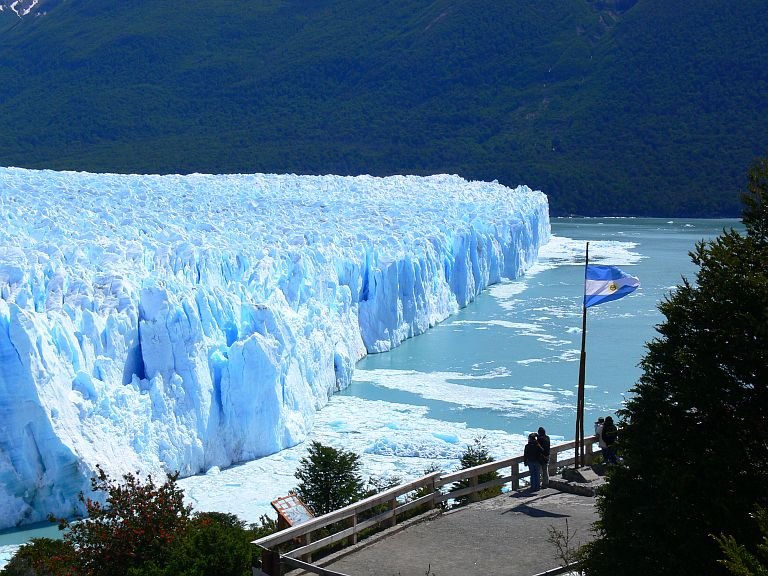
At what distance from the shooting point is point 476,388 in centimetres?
1644

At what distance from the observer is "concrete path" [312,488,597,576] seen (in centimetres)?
609

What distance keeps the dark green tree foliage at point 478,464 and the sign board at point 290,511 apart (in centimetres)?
117

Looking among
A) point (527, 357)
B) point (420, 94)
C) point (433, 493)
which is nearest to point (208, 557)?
point (433, 493)

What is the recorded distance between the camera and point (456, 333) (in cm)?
2117

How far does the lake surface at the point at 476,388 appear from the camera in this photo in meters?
11.9

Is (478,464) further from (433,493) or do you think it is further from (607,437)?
(433,493)

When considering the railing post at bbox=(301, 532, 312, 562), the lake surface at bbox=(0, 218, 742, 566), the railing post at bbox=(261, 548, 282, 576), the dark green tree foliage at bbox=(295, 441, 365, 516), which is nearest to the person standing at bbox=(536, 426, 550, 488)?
the dark green tree foliage at bbox=(295, 441, 365, 516)

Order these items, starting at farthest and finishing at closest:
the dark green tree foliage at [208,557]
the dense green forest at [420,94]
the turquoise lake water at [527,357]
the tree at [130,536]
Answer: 1. the dense green forest at [420,94]
2. the turquoise lake water at [527,357]
3. the tree at [130,536]
4. the dark green tree foliage at [208,557]

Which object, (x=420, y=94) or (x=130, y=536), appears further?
(x=420, y=94)

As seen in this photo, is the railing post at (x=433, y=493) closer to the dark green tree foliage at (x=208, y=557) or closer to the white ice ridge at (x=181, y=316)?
the dark green tree foliage at (x=208, y=557)

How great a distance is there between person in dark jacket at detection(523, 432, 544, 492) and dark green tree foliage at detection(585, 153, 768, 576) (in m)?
1.79

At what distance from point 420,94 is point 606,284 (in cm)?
6601

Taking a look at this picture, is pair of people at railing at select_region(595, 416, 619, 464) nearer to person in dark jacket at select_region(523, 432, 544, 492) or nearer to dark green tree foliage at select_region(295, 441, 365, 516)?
person in dark jacket at select_region(523, 432, 544, 492)

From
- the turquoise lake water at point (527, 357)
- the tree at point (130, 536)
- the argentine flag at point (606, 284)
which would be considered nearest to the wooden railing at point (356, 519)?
the tree at point (130, 536)
